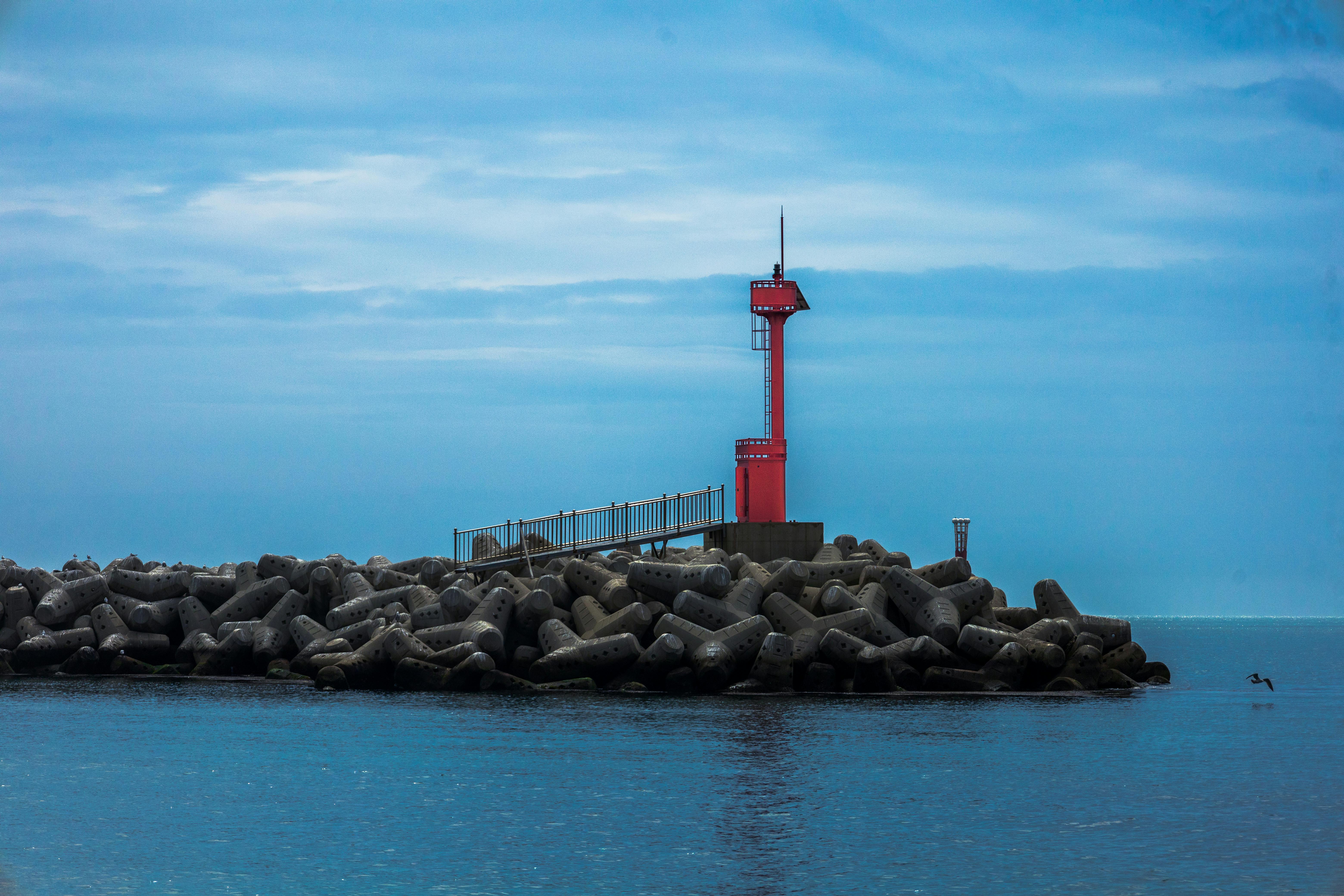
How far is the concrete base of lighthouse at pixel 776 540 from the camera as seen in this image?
36.6 m

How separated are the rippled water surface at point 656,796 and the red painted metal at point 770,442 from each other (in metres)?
8.37

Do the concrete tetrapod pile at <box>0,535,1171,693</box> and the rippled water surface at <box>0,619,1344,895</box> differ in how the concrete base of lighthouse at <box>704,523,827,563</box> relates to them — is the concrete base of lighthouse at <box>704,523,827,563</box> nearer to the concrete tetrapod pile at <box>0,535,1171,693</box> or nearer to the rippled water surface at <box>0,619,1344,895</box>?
the concrete tetrapod pile at <box>0,535,1171,693</box>

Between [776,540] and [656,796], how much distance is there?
54.7ft

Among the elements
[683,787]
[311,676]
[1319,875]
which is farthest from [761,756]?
[311,676]

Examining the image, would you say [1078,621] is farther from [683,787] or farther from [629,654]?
[683,787]

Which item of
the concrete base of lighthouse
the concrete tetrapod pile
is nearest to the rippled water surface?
the concrete tetrapod pile

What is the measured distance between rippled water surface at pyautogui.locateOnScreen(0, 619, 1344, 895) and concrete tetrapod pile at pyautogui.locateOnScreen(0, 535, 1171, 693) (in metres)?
0.73

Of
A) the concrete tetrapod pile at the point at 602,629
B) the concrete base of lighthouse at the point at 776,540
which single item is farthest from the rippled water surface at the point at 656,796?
the concrete base of lighthouse at the point at 776,540

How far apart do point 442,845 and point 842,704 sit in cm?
1329

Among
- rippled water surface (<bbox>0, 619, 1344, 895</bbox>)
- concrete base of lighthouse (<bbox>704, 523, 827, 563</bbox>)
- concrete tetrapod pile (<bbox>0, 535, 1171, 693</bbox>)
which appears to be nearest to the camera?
rippled water surface (<bbox>0, 619, 1344, 895</bbox>)

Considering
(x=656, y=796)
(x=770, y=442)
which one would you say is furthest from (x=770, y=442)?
(x=656, y=796)

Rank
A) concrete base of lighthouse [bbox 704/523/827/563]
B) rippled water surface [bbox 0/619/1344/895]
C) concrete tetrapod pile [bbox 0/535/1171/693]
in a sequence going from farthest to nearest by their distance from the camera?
concrete base of lighthouse [bbox 704/523/827/563] → concrete tetrapod pile [bbox 0/535/1171/693] → rippled water surface [bbox 0/619/1344/895]

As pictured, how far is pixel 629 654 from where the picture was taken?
29.8 metres

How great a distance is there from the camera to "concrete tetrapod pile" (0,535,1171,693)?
29969 mm
